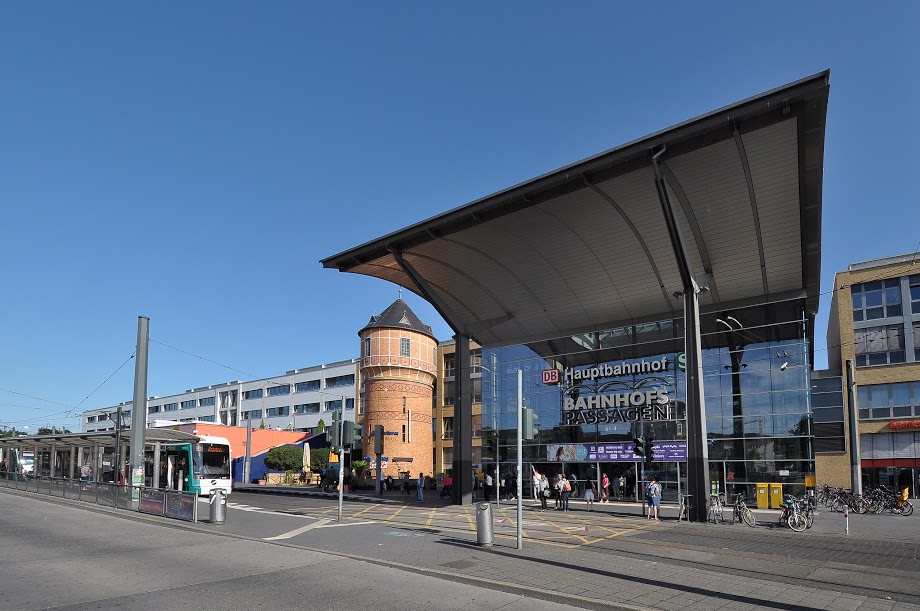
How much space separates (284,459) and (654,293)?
1603 inches

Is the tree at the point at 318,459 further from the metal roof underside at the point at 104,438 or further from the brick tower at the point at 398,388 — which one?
the metal roof underside at the point at 104,438

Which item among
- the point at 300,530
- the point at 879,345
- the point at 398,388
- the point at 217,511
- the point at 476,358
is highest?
the point at 476,358

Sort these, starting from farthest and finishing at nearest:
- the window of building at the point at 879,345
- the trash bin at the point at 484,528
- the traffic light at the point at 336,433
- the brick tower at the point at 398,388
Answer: the brick tower at the point at 398,388, the window of building at the point at 879,345, the traffic light at the point at 336,433, the trash bin at the point at 484,528

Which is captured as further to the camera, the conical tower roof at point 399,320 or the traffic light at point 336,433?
the conical tower roof at point 399,320

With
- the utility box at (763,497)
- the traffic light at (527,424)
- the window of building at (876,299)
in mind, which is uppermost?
the window of building at (876,299)

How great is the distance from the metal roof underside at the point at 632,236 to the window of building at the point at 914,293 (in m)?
18.0

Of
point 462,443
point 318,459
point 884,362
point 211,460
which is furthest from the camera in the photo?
point 318,459

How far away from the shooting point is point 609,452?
111ft

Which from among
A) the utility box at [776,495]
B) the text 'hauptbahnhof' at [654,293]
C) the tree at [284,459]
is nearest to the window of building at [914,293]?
the text 'hauptbahnhof' at [654,293]

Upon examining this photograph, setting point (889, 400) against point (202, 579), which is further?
point (889, 400)

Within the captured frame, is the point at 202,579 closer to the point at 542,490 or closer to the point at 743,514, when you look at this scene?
the point at 743,514

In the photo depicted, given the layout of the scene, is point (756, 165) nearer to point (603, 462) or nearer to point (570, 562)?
point (570, 562)

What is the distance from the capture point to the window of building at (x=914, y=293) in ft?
140

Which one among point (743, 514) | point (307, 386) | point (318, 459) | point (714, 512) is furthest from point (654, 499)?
point (307, 386)
